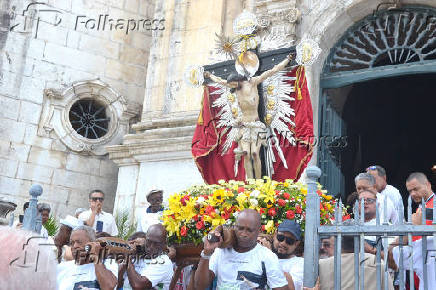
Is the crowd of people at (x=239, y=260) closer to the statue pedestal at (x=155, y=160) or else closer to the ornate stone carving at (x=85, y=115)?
the statue pedestal at (x=155, y=160)

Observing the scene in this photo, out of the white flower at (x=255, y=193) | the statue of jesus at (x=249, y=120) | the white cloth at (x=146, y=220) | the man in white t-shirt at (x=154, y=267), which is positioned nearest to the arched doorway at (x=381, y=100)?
the statue of jesus at (x=249, y=120)

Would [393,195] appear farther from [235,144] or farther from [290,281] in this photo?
[235,144]

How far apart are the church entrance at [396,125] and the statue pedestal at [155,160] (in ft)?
10.4

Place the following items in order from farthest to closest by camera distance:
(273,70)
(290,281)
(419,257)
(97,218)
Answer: (97,218) → (273,70) → (290,281) → (419,257)

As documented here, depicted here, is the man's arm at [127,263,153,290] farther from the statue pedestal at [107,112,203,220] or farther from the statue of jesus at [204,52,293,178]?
the statue pedestal at [107,112,203,220]

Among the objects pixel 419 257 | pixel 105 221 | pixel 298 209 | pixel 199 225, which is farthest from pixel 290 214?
pixel 105 221

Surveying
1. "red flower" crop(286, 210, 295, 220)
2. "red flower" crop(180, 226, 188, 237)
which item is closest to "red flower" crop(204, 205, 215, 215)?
"red flower" crop(180, 226, 188, 237)

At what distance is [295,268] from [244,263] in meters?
0.56

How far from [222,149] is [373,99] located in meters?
4.80

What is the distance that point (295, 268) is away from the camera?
19.1 feet

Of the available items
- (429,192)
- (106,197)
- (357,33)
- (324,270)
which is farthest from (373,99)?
(324,270)

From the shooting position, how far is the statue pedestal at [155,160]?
37.7 feet

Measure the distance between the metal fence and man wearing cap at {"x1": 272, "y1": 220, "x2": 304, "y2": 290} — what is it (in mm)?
923

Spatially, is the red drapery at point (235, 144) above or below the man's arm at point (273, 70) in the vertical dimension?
below
